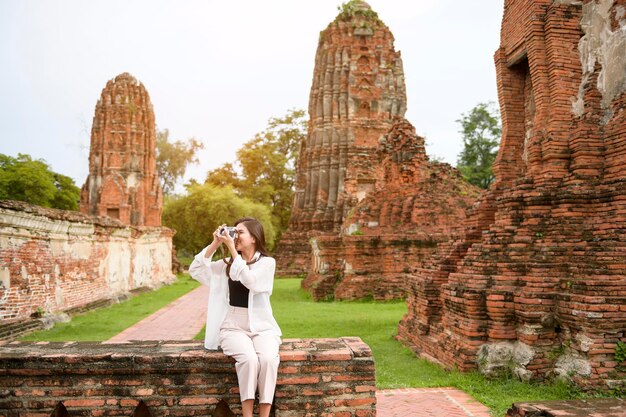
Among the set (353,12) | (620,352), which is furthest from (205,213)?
(620,352)

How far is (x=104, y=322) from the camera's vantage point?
11984 millimetres

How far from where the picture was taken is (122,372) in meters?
3.70

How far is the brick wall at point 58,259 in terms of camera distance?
32.2 feet

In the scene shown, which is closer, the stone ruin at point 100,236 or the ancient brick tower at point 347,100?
the stone ruin at point 100,236

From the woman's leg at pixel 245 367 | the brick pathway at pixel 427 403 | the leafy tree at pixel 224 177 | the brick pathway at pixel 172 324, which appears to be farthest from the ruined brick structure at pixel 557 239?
the leafy tree at pixel 224 177

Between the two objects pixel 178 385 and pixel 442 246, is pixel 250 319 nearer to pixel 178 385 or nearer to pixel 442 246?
pixel 178 385

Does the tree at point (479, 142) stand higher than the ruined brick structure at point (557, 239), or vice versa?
the tree at point (479, 142)

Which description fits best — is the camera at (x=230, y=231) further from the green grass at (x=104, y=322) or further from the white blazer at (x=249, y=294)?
the green grass at (x=104, y=322)

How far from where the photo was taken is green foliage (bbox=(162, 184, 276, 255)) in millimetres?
34094

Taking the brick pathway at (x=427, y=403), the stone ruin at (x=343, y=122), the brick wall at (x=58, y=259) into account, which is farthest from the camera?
the stone ruin at (x=343, y=122)

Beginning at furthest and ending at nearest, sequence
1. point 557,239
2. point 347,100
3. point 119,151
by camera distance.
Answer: point 347,100
point 119,151
point 557,239

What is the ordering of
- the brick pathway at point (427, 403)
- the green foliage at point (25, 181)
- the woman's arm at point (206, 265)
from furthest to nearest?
the green foliage at point (25, 181)
the brick pathway at point (427, 403)
the woman's arm at point (206, 265)

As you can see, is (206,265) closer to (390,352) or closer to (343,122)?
(390,352)

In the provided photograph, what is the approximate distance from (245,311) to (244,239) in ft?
1.68
